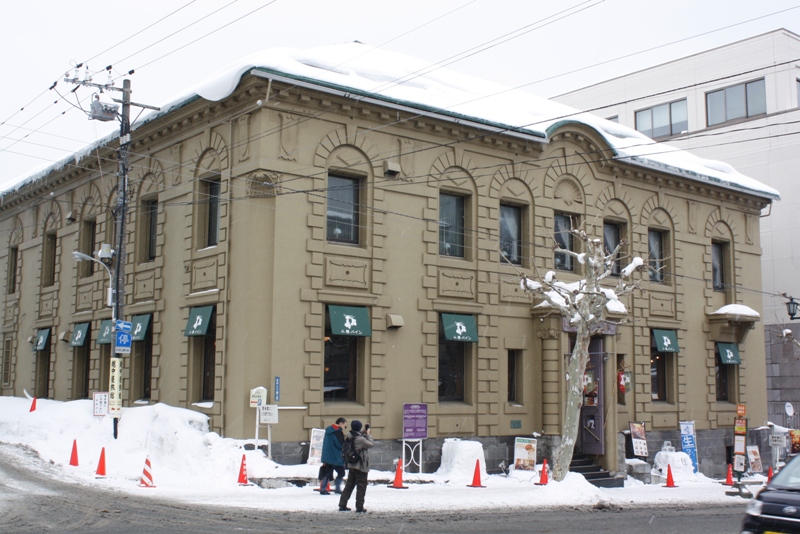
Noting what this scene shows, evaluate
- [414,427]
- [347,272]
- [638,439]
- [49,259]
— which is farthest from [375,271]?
[49,259]

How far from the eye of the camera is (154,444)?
21266 millimetres

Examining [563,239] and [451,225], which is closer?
[451,225]

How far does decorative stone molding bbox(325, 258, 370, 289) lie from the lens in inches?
892

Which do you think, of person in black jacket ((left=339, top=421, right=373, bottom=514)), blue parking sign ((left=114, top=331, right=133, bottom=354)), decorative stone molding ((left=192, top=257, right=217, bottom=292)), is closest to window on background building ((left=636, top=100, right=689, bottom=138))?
decorative stone molding ((left=192, top=257, right=217, bottom=292))

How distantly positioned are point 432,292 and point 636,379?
905 centimetres

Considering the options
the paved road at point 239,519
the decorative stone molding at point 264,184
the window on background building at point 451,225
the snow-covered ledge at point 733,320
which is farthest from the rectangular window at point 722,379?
the decorative stone molding at point 264,184

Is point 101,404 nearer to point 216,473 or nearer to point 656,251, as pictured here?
point 216,473

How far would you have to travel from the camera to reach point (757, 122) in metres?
44.8

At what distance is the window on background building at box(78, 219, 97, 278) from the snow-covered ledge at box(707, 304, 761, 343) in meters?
22.4

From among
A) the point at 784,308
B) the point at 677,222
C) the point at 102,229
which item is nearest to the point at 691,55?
the point at 784,308

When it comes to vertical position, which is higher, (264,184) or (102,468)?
(264,184)

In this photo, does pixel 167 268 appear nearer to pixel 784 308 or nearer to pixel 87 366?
pixel 87 366

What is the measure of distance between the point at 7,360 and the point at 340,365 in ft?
63.9

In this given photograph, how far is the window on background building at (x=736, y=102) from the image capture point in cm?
4647
